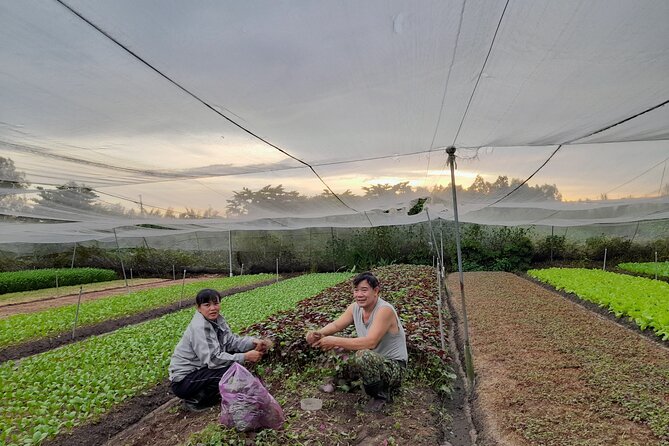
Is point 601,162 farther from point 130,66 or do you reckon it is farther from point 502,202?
point 130,66

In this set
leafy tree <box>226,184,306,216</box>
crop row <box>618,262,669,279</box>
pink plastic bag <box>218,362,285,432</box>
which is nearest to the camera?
pink plastic bag <box>218,362,285,432</box>

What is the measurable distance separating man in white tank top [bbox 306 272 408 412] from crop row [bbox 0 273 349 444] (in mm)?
2202

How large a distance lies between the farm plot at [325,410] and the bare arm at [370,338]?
0.52 metres

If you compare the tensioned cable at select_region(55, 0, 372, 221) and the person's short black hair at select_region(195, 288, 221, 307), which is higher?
the tensioned cable at select_region(55, 0, 372, 221)

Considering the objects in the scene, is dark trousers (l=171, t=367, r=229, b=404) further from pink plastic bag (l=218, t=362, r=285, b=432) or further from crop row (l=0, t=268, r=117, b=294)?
crop row (l=0, t=268, r=117, b=294)

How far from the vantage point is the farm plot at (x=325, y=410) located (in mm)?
3246

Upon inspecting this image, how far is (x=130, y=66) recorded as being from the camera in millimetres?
2457

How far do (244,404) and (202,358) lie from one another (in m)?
0.81

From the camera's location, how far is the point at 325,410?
3.69m

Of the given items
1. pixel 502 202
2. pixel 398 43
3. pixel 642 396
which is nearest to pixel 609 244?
pixel 502 202

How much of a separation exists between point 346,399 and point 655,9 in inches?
132

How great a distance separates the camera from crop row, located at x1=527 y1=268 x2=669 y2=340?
6.27m

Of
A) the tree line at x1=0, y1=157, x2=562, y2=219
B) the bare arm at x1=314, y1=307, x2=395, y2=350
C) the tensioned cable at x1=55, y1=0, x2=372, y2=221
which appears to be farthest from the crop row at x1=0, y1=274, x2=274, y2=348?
the bare arm at x1=314, y1=307, x2=395, y2=350

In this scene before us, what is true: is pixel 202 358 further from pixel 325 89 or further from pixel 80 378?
pixel 325 89
